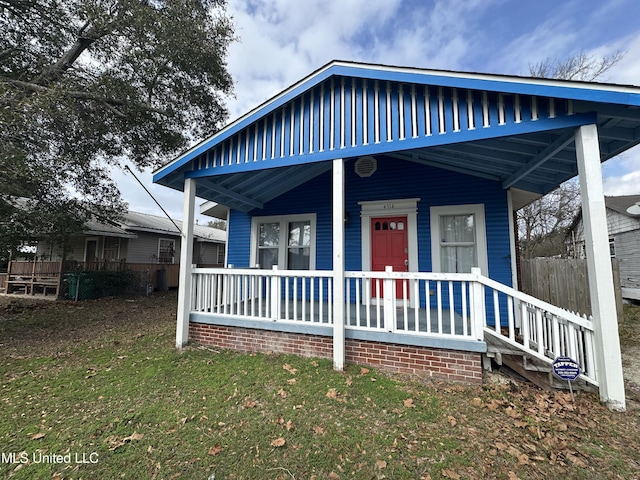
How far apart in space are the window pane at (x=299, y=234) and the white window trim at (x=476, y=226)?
295 centimetres

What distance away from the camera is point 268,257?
7.45m

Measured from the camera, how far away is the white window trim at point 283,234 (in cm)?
696

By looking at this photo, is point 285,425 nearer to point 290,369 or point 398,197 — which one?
point 290,369

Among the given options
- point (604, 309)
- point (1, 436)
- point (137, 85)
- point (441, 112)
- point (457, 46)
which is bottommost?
point (1, 436)

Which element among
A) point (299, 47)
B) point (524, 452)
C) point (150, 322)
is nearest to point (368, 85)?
point (524, 452)

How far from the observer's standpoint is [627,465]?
2.26 m

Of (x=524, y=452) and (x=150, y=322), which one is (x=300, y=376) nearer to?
(x=524, y=452)

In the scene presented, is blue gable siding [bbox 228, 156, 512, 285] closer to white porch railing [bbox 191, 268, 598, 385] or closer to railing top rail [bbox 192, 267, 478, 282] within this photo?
white porch railing [bbox 191, 268, 598, 385]

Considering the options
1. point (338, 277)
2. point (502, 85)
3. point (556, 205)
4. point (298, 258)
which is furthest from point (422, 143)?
point (556, 205)

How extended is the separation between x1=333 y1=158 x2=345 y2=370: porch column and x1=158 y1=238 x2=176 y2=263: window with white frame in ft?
48.0

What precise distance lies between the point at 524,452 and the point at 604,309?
1799 mm

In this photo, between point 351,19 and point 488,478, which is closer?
point 488,478

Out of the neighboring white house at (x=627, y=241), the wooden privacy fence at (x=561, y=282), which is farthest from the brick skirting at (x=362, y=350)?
the neighboring white house at (x=627, y=241)

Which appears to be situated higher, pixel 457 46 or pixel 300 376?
pixel 457 46
